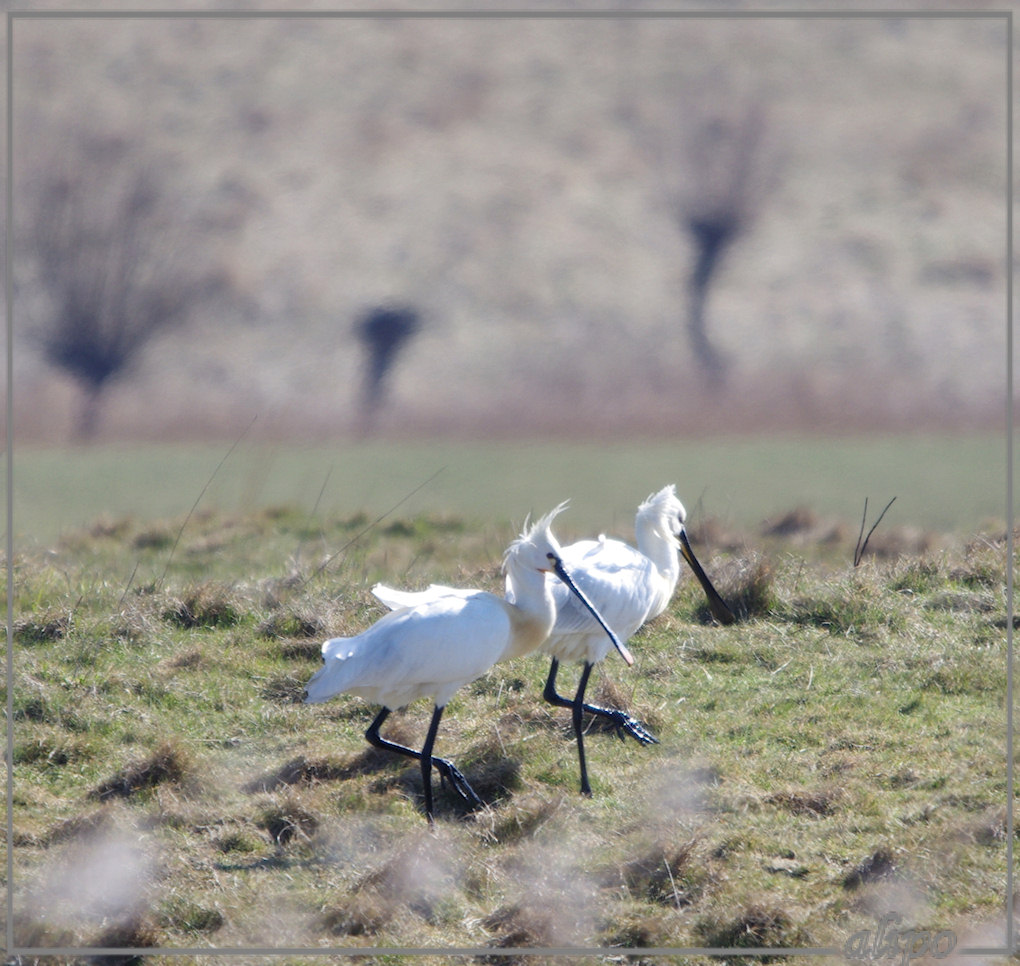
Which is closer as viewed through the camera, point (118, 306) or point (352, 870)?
point (352, 870)

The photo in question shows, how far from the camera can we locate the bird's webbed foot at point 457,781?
6.29m

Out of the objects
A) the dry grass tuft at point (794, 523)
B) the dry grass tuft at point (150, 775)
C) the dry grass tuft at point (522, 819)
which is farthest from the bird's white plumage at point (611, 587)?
the dry grass tuft at point (794, 523)

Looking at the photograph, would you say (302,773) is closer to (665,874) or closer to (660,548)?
(665,874)

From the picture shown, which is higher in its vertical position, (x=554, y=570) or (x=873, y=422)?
(x=873, y=422)

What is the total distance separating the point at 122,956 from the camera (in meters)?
5.06

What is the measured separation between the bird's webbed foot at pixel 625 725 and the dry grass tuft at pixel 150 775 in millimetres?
2294

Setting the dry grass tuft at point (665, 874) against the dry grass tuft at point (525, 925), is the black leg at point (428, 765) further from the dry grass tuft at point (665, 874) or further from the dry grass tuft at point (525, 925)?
the dry grass tuft at point (665, 874)

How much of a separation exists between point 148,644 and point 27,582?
1645 millimetres

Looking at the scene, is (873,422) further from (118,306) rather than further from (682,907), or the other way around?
(118,306)

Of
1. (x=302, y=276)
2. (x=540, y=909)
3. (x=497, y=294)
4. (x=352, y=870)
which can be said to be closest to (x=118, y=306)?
(x=302, y=276)

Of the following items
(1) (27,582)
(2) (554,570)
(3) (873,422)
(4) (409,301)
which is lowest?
(1) (27,582)

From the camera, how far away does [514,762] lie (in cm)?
664

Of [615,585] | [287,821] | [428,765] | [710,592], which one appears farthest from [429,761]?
[710,592]

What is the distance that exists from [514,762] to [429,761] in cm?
63
